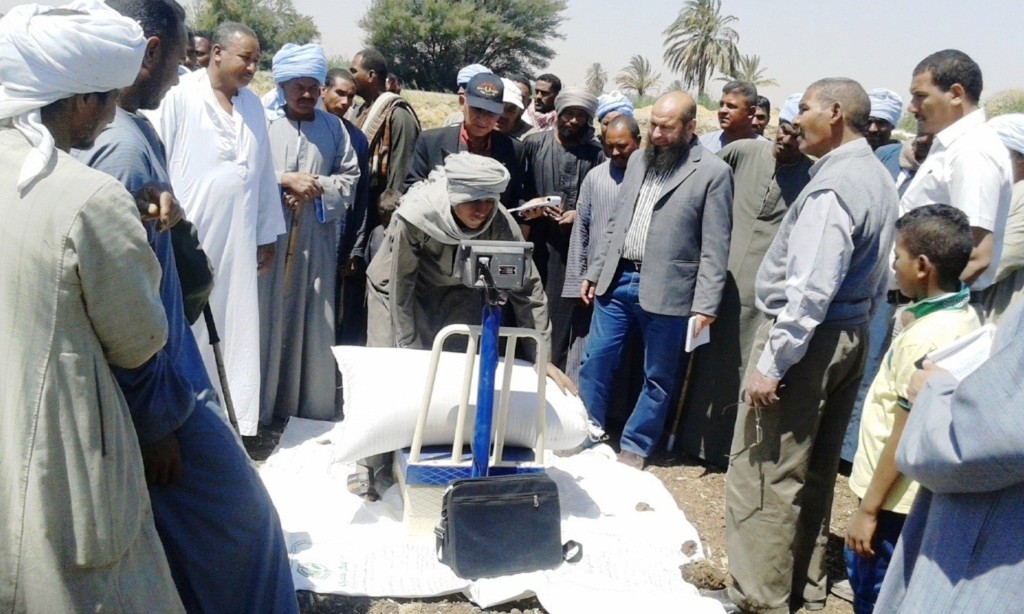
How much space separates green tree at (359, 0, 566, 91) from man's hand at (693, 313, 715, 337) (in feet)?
121

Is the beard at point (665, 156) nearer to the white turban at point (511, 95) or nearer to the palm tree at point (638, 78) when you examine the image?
the white turban at point (511, 95)

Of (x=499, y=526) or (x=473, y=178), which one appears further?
(x=473, y=178)

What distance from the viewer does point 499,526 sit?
11.4 feet

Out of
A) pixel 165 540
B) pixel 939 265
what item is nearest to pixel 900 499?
pixel 939 265

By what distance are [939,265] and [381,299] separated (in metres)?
2.50

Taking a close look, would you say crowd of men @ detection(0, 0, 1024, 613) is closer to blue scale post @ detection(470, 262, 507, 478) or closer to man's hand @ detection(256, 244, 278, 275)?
man's hand @ detection(256, 244, 278, 275)

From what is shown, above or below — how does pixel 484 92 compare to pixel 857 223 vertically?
above

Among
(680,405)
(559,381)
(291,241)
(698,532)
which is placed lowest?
(698,532)

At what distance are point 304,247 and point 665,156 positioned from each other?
2037 mm

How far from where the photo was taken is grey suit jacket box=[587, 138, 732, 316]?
4.54m

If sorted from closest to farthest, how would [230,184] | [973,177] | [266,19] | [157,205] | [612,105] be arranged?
[157,205] → [973,177] → [230,184] → [612,105] → [266,19]

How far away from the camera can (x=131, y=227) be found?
5.65 ft

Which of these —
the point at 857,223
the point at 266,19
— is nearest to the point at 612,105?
the point at 857,223

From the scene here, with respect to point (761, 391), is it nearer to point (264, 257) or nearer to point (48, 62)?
point (48, 62)
